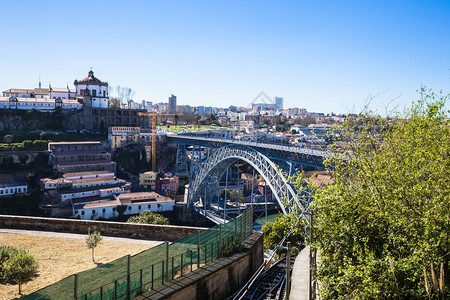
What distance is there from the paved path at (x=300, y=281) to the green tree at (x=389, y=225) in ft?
4.94

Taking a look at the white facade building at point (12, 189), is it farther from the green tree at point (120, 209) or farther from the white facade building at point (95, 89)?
the white facade building at point (95, 89)

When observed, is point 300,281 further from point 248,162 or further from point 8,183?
point 8,183

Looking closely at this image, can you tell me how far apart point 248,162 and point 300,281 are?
17335mm

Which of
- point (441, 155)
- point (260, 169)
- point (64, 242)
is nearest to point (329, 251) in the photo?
point (441, 155)

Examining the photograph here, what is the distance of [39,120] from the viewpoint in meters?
50.4

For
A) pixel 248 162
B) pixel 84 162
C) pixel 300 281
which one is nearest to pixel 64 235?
pixel 300 281

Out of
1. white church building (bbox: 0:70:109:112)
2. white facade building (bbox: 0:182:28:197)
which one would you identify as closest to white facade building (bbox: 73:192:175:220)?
white facade building (bbox: 0:182:28:197)

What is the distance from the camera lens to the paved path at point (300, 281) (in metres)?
7.92

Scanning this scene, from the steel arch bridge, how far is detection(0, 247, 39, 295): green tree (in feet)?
38.2

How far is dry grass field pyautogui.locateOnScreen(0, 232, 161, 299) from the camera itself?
890 cm

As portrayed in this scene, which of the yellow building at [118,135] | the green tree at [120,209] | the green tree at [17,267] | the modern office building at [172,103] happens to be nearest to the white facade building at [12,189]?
the green tree at [120,209]

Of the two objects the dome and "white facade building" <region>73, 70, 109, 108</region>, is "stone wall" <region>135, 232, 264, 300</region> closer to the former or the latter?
"white facade building" <region>73, 70, 109, 108</region>

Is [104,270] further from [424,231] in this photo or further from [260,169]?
[260,169]

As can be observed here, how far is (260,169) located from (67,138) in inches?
1349
